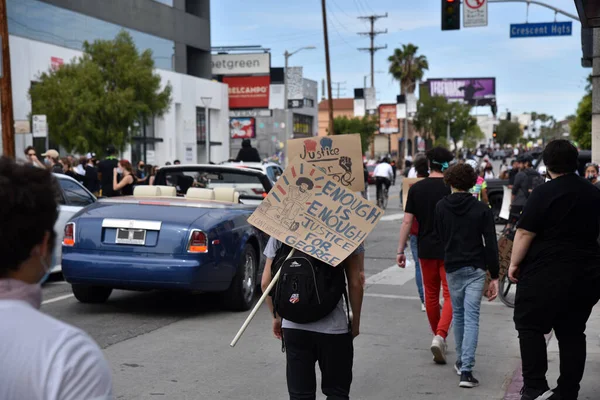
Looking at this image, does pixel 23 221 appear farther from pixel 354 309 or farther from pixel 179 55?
pixel 179 55

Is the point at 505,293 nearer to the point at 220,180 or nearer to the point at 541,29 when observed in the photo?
the point at 220,180

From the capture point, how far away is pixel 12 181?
193cm

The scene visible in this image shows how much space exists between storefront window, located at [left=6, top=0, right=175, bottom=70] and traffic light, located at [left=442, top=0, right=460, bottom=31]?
20.2 metres

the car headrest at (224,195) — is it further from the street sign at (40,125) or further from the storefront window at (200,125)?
the storefront window at (200,125)

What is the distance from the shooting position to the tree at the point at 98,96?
1296 inches

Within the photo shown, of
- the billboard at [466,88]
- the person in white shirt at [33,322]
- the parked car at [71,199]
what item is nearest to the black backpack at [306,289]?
the person in white shirt at [33,322]

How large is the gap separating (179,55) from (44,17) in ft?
56.8

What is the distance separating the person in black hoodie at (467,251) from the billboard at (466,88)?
109 metres

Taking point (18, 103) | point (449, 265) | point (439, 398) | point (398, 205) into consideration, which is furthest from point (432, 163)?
point (18, 103)

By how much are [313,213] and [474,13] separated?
19.8 m

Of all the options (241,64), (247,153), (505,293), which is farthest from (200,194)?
(241,64)

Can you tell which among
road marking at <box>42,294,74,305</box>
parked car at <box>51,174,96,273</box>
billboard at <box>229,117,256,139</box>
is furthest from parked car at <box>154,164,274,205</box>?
billboard at <box>229,117,256,139</box>

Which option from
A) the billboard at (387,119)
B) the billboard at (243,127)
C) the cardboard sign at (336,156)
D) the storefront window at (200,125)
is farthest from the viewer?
the billboard at (387,119)

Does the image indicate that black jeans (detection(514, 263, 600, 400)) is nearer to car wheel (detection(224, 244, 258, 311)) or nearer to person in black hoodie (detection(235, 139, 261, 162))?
car wheel (detection(224, 244, 258, 311))
